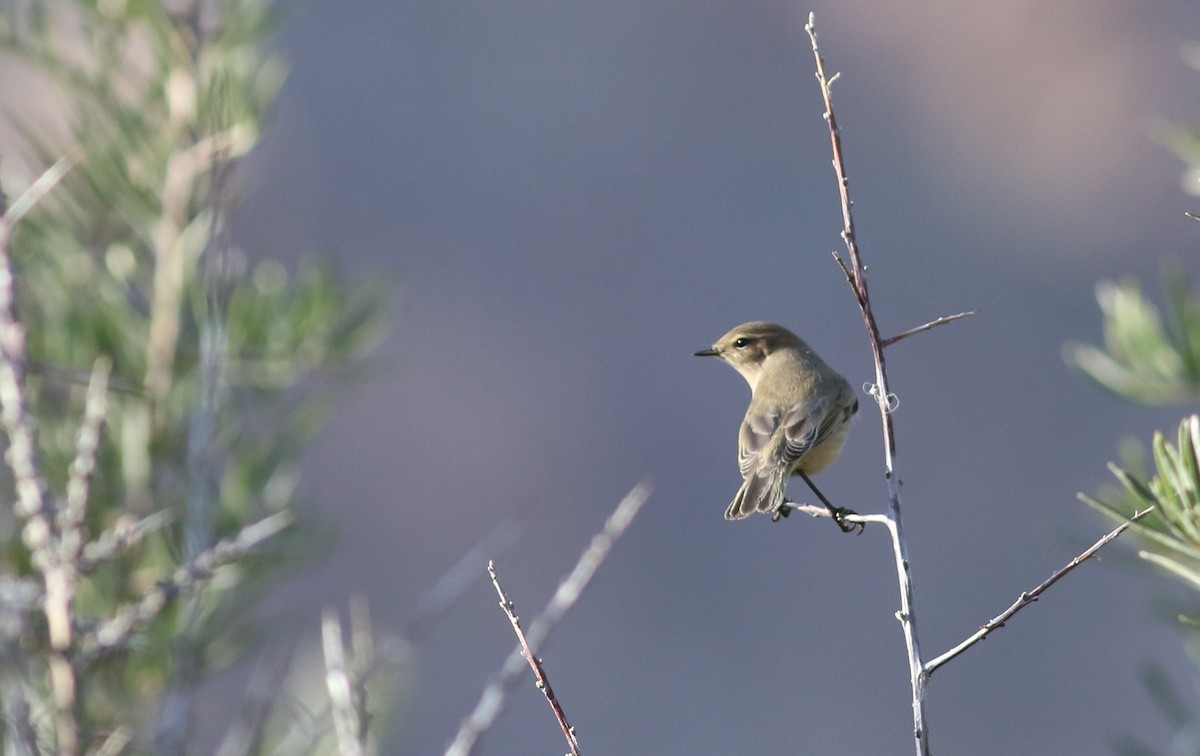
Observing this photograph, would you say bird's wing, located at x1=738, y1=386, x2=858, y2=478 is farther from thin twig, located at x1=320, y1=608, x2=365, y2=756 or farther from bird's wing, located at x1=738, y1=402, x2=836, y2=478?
thin twig, located at x1=320, y1=608, x2=365, y2=756

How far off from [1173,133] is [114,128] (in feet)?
5.64

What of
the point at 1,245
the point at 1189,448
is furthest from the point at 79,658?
the point at 1189,448

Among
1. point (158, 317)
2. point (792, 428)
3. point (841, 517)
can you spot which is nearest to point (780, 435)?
point (792, 428)

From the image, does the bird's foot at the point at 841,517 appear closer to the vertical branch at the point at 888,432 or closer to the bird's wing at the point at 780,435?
the vertical branch at the point at 888,432

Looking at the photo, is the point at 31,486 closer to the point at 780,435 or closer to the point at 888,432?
the point at 888,432

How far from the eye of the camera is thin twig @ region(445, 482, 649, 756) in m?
0.83

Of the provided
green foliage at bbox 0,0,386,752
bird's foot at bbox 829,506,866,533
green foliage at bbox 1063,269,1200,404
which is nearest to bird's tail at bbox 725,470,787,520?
bird's foot at bbox 829,506,866,533

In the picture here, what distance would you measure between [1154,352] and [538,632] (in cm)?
104

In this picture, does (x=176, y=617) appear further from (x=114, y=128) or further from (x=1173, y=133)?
(x=1173, y=133)

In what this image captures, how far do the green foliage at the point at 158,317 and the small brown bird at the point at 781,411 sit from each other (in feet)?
2.39

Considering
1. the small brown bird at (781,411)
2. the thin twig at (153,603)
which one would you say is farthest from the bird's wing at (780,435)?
the thin twig at (153,603)

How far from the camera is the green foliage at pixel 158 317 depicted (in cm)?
207

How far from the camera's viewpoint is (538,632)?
2.83 feet

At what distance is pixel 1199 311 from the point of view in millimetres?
1526
